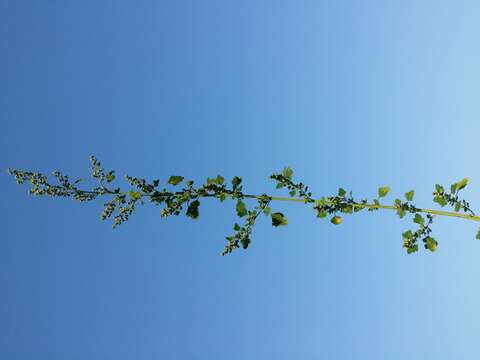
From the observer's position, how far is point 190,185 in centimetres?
695

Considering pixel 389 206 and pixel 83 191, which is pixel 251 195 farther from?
pixel 83 191

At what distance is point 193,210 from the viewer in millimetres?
7047

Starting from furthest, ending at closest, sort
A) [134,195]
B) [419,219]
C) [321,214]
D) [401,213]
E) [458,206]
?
[134,195] → [321,214] → [419,219] → [401,213] → [458,206]

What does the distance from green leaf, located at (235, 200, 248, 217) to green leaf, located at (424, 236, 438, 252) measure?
307 centimetres

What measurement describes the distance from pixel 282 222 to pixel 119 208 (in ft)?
9.58

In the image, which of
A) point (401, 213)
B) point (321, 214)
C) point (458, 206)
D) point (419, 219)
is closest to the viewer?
point (458, 206)

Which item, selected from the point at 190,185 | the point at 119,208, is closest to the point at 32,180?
the point at 119,208

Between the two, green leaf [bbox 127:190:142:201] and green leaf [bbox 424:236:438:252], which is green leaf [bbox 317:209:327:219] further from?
green leaf [bbox 127:190:142:201]

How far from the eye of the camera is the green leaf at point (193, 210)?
7.02 metres

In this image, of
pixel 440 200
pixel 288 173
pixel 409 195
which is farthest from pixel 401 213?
pixel 288 173

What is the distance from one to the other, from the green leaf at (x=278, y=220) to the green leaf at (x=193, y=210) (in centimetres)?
133

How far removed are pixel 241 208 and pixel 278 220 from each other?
761 mm

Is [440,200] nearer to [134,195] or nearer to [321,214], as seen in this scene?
[321,214]

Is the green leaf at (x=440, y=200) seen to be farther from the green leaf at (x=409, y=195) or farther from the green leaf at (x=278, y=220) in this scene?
the green leaf at (x=278, y=220)
